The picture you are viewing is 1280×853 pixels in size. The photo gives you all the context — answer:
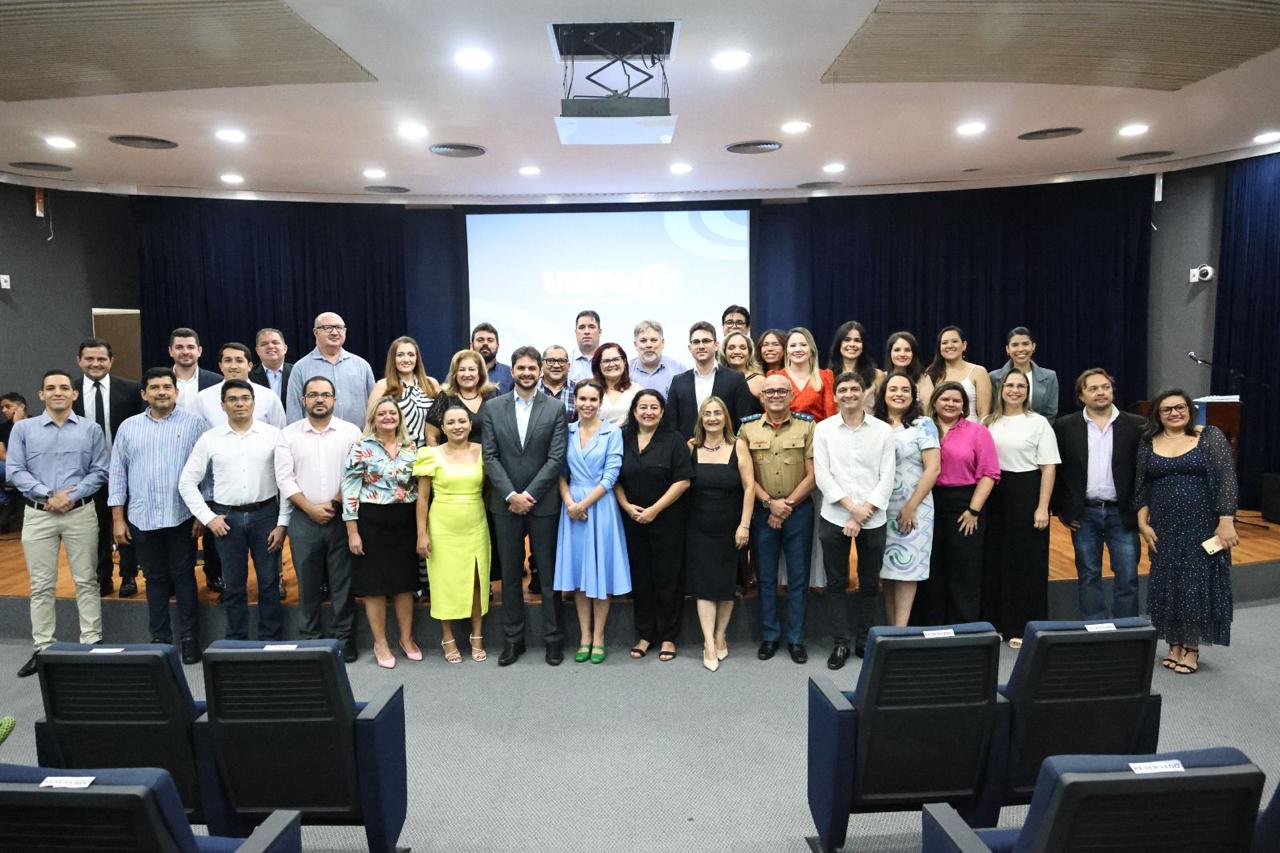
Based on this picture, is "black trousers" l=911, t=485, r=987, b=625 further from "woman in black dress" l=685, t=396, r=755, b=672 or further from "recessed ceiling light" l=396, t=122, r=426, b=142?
"recessed ceiling light" l=396, t=122, r=426, b=142

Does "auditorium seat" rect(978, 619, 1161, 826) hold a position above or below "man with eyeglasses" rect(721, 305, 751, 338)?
below

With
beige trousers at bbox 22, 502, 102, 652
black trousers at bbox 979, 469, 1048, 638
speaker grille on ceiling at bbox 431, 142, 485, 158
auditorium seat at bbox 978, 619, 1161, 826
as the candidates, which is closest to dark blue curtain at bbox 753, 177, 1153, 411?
speaker grille on ceiling at bbox 431, 142, 485, 158

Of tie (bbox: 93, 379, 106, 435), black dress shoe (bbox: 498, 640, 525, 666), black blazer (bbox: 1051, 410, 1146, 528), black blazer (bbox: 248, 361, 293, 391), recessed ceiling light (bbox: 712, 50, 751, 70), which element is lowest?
black dress shoe (bbox: 498, 640, 525, 666)

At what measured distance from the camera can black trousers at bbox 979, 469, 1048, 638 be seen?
14.1ft

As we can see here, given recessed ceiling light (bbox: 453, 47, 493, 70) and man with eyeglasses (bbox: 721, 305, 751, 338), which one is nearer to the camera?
recessed ceiling light (bbox: 453, 47, 493, 70)

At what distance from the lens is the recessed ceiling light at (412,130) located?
6121 mm

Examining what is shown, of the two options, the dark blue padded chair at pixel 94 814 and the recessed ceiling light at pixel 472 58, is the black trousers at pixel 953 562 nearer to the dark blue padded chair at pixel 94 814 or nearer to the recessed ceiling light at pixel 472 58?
the recessed ceiling light at pixel 472 58

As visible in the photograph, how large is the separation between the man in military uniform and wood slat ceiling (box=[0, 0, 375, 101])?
308 cm

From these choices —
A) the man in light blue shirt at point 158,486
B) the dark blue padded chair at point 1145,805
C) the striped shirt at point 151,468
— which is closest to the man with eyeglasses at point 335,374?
the man in light blue shirt at point 158,486

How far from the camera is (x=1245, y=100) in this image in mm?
5809

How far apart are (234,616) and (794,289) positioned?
710cm

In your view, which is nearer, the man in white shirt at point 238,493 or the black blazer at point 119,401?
the man in white shirt at point 238,493

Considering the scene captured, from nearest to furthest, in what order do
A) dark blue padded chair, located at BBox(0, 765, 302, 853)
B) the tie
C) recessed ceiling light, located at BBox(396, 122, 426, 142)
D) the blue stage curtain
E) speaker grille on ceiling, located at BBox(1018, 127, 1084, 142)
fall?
dark blue padded chair, located at BBox(0, 765, 302, 853)
the tie
recessed ceiling light, located at BBox(396, 122, 426, 142)
speaker grille on ceiling, located at BBox(1018, 127, 1084, 142)
the blue stage curtain

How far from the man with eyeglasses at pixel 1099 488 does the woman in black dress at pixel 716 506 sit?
171 cm
